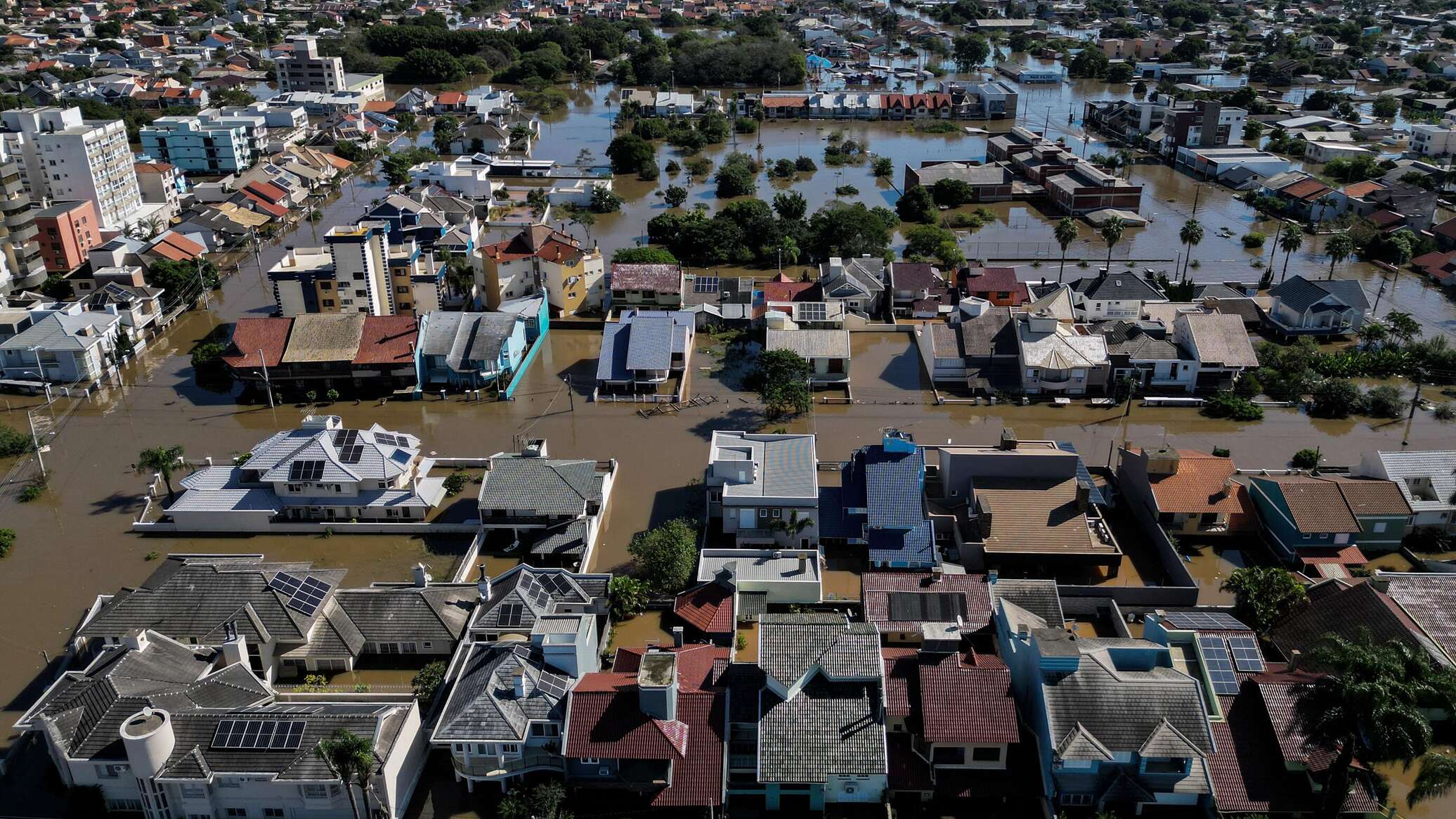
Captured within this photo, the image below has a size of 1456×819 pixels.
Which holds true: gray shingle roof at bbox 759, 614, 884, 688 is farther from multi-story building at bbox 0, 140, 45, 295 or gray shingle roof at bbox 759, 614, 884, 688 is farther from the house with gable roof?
multi-story building at bbox 0, 140, 45, 295

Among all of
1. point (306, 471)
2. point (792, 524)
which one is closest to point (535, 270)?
point (306, 471)

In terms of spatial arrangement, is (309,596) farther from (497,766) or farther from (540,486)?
(497,766)

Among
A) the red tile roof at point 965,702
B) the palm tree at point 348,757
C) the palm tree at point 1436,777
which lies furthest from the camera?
the red tile roof at point 965,702

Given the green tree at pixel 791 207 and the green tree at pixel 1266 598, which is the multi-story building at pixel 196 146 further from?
the green tree at pixel 1266 598

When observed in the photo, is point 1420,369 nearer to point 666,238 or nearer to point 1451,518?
point 1451,518

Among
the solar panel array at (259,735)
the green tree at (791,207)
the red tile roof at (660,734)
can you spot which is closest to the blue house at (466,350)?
the red tile roof at (660,734)

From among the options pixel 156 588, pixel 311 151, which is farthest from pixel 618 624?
pixel 311 151

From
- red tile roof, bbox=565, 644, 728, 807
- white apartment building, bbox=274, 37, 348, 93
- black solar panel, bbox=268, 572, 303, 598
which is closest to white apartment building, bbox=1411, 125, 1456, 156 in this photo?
red tile roof, bbox=565, 644, 728, 807
